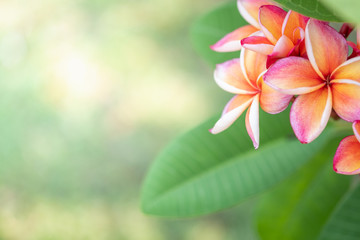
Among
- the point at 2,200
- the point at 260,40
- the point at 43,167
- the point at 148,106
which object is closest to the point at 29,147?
the point at 43,167

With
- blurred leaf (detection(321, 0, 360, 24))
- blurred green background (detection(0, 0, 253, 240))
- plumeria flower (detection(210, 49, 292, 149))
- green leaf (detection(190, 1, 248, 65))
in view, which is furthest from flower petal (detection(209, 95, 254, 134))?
blurred green background (detection(0, 0, 253, 240))

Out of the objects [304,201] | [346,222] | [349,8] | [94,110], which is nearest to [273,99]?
[349,8]

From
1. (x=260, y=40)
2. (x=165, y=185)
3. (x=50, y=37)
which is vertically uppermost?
(x=50, y=37)

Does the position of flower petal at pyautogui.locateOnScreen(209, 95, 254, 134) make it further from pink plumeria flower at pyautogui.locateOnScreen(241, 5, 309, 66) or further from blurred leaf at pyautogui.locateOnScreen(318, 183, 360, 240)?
blurred leaf at pyautogui.locateOnScreen(318, 183, 360, 240)

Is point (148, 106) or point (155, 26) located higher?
point (155, 26)

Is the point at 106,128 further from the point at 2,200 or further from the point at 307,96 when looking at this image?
the point at 307,96

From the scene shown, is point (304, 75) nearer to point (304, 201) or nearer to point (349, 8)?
point (349, 8)
